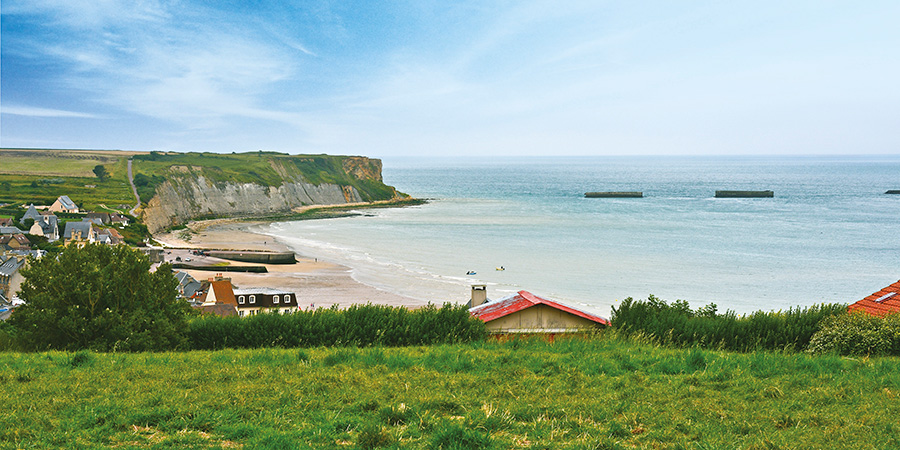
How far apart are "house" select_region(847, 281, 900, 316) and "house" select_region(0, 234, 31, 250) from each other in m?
71.0

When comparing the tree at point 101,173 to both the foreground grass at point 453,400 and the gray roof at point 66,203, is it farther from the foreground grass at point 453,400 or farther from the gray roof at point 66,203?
the foreground grass at point 453,400

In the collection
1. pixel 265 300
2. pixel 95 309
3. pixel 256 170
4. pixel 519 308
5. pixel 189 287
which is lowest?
pixel 265 300

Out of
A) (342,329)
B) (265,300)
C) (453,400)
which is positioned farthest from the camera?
(265,300)

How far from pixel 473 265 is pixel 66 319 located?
49279 mm

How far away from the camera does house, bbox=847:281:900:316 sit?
12.7 metres

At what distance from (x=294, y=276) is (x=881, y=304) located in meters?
48.4

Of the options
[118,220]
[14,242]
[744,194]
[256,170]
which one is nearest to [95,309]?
[14,242]

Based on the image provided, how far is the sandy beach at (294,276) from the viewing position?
143ft

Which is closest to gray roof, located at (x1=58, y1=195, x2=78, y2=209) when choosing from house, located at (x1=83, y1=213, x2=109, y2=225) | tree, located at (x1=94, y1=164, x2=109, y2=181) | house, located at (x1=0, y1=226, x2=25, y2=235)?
house, located at (x1=83, y1=213, x2=109, y2=225)

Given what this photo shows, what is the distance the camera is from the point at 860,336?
10.4 meters

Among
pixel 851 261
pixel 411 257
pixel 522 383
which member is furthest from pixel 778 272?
pixel 522 383

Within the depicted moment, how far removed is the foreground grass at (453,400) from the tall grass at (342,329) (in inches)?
81.7

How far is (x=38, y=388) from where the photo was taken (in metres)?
7.41

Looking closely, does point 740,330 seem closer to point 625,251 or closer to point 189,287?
point 189,287
